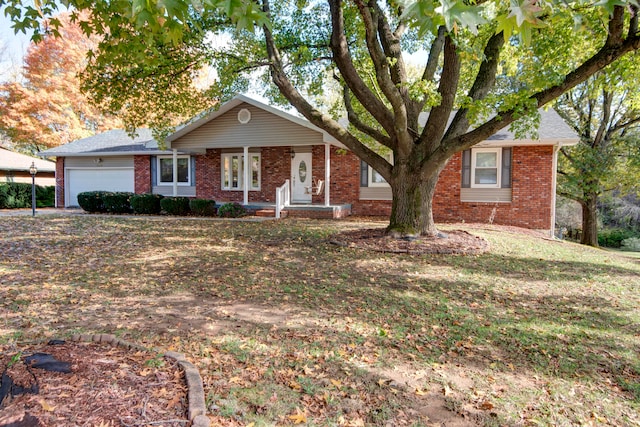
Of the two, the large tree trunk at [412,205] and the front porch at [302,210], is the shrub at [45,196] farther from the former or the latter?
the large tree trunk at [412,205]

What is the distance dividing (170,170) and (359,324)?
1693 cm

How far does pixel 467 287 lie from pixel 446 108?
4699 millimetres

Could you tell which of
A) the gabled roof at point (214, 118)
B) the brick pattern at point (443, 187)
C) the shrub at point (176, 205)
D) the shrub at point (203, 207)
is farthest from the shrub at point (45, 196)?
the shrub at point (203, 207)

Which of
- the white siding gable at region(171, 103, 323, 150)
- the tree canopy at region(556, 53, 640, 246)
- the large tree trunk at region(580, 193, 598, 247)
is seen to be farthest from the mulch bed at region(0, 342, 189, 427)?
the large tree trunk at region(580, 193, 598, 247)

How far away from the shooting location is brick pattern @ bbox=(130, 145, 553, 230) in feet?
46.5

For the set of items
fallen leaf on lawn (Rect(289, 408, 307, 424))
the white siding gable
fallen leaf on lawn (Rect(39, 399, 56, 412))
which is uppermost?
the white siding gable

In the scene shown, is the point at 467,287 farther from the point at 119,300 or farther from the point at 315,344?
the point at 119,300

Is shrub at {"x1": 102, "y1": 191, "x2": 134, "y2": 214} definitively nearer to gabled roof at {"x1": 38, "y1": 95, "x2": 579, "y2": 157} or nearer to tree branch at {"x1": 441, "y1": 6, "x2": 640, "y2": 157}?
gabled roof at {"x1": 38, "y1": 95, "x2": 579, "y2": 157}

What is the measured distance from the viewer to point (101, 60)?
6660 mm

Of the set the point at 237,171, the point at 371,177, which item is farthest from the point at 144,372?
the point at 237,171

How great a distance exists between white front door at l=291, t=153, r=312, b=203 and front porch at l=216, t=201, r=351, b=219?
62.8 inches

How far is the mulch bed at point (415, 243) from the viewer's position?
8.43 meters

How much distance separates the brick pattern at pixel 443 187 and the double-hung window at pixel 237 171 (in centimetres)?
24

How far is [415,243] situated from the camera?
28.9 feet
